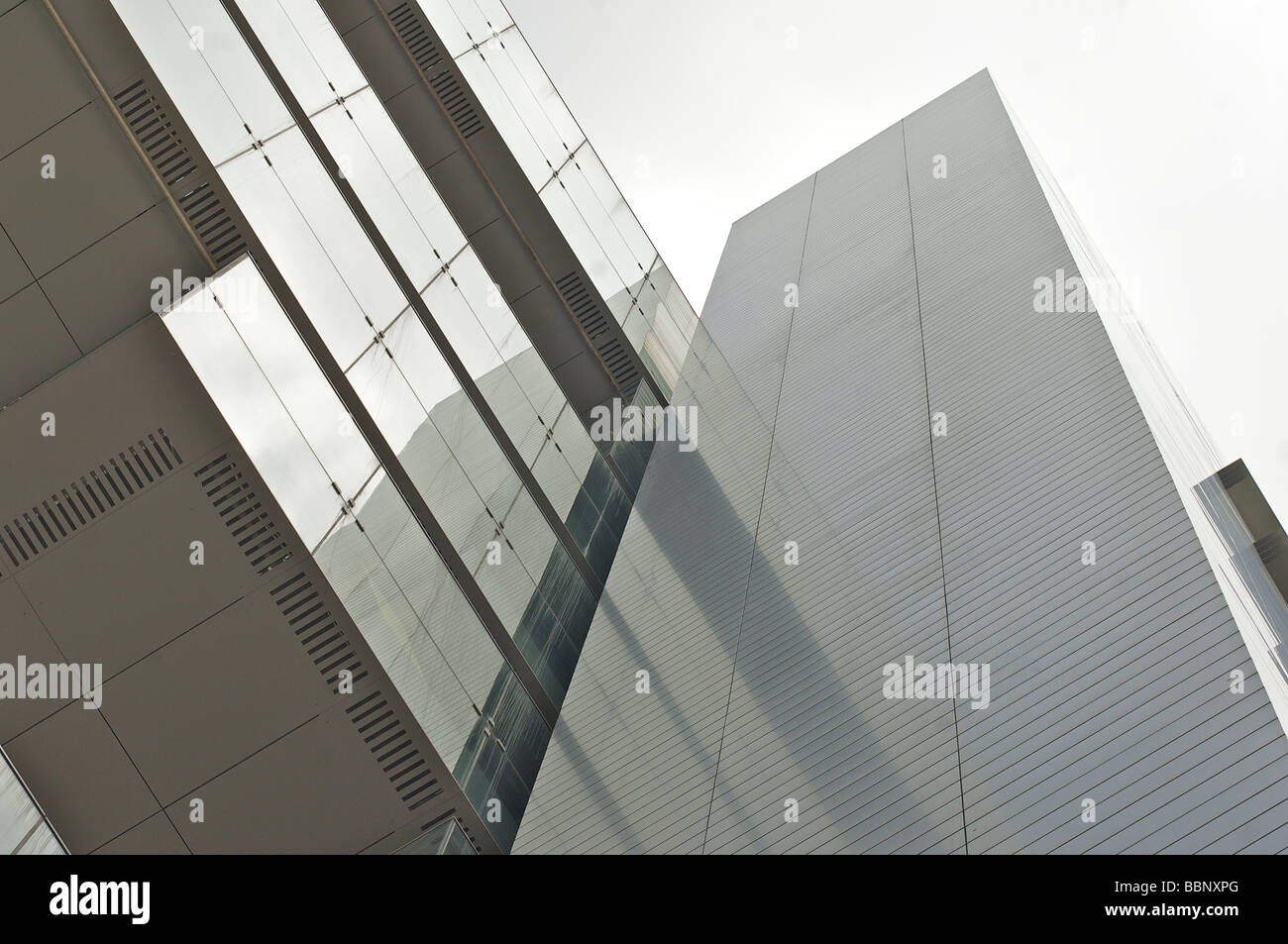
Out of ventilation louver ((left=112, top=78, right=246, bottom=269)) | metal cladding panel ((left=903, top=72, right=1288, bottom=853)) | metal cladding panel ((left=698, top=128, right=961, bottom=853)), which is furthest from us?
ventilation louver ((left=112, top=78, right=246, bottom=269))

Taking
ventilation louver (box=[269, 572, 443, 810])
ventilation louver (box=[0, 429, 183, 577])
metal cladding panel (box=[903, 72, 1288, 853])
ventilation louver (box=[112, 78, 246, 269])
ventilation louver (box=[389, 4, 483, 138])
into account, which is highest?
ventilation louver (box=[389, 4, 483, 138])

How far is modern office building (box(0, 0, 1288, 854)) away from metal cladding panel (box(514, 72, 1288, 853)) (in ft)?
0.13

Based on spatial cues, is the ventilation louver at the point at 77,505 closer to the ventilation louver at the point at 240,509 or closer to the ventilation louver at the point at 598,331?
the ventilation louver at the point at 240,509

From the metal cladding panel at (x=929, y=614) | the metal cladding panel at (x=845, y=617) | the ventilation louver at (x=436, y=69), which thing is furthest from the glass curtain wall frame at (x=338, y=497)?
the ventilation louver at (x=436, y=69)

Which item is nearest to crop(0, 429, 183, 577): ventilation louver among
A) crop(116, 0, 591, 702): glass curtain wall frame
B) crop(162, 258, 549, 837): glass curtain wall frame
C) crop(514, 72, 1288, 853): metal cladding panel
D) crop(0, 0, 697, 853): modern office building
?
crop(0, 0, 697, 853): modern office building

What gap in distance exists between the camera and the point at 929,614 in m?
9.77

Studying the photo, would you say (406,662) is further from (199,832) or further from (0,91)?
(0,91)

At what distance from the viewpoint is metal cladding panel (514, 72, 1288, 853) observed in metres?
7.21

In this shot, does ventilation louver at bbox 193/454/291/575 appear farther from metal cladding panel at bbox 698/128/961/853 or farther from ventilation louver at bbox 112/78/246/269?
metal cladding panel at bbox 698/128/961/853

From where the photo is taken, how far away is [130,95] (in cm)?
925

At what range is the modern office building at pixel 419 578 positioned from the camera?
26.2ft

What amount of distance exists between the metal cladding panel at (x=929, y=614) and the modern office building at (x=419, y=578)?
4 cm

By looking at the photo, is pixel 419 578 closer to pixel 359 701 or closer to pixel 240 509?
pixel 359 701

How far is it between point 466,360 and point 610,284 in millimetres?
5539
